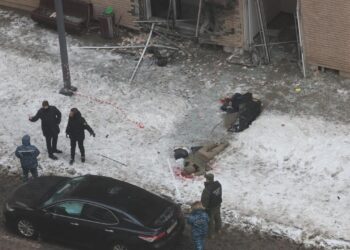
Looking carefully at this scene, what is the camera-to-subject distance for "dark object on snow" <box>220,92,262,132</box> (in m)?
19.3

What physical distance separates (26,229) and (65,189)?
1152 mm

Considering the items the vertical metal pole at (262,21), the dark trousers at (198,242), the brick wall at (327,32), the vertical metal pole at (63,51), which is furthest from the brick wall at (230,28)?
the dark trousers at (198,242)

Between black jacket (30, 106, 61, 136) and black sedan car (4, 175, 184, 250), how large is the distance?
7.98 feet

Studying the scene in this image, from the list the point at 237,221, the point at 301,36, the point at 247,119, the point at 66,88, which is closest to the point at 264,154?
the point at 247,119

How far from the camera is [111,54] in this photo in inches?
906

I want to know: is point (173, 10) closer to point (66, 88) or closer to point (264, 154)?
point (66, 88)

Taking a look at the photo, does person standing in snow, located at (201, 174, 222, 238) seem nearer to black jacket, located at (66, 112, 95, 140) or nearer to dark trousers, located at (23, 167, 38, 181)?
black jacket, located at (66, 112, 95, 140)

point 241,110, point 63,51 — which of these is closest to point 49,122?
point 63,51

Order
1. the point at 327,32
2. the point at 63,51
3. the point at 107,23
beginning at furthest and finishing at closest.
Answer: the point at 107,23
the point at 63,51
the point at 327,32

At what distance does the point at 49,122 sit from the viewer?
1836 centimetres

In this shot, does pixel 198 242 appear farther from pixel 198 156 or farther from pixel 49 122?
pixel 49 122

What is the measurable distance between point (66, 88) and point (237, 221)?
706 centimetres

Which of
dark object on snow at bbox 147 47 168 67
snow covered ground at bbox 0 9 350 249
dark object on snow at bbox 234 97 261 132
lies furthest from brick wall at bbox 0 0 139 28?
dark object on snow at bbox 234 97 261 132

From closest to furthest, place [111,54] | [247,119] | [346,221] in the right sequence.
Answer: [346,221], [247,119], [111,54]
